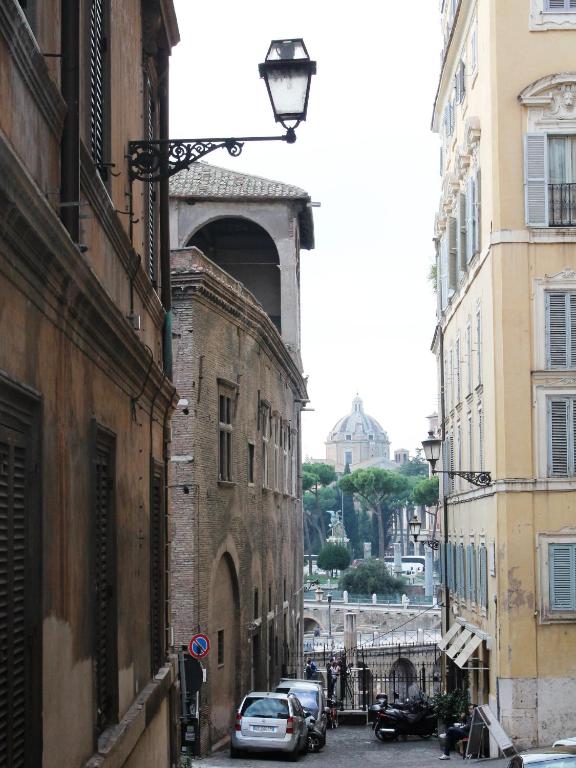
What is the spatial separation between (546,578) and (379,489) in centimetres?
11607

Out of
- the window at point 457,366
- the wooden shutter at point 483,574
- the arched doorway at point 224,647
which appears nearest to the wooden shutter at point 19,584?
the arched doorway at point 224,647

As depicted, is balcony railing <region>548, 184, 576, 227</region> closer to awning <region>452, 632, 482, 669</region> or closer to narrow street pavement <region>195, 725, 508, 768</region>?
awning <region>452, 632, 482, 669</region>

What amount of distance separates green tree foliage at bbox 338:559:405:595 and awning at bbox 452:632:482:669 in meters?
80.0

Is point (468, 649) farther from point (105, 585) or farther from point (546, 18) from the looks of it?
point (105, 585)

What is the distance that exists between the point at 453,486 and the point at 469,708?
6640mm

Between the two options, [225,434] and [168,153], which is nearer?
[168,153]

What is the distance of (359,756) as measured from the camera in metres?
26.6

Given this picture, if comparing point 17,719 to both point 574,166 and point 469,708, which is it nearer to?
point 574,166

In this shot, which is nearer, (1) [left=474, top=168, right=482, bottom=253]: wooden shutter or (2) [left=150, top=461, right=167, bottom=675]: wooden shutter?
(2) [left=150, top=461, right=167, bottom=675]: wooden shutter

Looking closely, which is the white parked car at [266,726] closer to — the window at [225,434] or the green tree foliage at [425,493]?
the window at [225,434]

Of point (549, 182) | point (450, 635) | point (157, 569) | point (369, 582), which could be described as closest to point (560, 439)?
point (549, 182)

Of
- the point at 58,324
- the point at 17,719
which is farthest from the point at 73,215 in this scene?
the point at 17,719

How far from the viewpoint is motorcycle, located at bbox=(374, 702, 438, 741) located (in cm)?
3050

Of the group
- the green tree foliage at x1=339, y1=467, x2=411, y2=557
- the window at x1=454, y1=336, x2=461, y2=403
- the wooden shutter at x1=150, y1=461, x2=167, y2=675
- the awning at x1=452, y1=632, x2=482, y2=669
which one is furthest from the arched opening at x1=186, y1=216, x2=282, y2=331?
the green tree foliage at x1=339, y1=467, x2=411, y2=557
